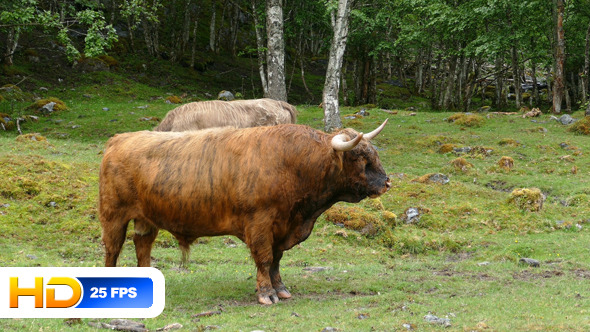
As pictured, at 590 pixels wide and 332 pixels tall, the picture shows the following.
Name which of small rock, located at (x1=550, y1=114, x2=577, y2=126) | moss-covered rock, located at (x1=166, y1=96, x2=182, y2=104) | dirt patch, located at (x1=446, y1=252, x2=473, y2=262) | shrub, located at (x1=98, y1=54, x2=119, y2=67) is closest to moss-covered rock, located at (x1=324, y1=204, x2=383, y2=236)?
dirt patch, located at (x1=446, y1=252, x2=473, y2=262)

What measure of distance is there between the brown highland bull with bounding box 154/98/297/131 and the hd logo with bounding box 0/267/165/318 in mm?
7855

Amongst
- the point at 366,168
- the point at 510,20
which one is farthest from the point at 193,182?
the point at 510,20

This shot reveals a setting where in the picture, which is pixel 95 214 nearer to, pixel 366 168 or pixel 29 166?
pixel 29 166

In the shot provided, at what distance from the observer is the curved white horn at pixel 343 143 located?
9633 mm

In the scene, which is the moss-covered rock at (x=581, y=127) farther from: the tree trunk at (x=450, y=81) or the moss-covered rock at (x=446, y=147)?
the tree trunk at (x=450, y=81)

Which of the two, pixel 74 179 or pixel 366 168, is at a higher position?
pixel 366 168

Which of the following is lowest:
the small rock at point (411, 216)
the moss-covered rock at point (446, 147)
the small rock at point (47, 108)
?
the small rock at point (411, 216)

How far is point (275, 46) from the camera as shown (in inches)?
1016

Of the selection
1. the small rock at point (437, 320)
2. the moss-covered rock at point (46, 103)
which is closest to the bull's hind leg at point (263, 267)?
the small rock at point (437, 320)

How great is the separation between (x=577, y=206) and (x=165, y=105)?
72.6 feet

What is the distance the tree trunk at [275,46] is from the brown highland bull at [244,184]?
52.1ft

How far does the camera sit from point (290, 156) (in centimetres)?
998

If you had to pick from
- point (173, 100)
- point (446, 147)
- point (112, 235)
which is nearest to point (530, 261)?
point (112, 235)

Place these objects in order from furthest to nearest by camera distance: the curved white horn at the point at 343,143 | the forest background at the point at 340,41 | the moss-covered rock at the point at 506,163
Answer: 1. the forest background at the point at 340,41
2. the moss-covered rock at the point at 506,163
3. the curved white horn at the point at 343,143
